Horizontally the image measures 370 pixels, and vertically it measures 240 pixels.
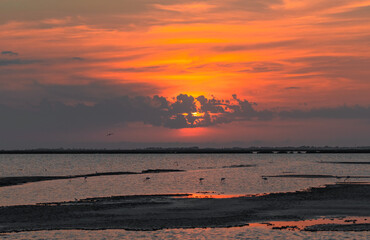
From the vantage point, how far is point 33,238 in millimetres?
30234

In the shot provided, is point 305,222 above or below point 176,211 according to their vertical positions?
below

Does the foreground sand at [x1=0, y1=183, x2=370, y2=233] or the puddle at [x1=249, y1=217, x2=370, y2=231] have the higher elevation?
the foreground sand at [x1=0, y1=183, x2=370, y2=233]

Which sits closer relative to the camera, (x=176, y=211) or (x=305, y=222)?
(x=305, y=222)

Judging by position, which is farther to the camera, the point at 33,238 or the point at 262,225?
the point at 262,225

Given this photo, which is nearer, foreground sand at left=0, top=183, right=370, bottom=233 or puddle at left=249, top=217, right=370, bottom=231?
puddle at left=249, top=217, right=370, bottom=231

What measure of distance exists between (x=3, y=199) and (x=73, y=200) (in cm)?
715

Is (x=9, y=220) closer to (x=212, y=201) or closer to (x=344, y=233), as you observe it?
(x=212, y=201)

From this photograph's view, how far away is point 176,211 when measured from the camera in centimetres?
4088

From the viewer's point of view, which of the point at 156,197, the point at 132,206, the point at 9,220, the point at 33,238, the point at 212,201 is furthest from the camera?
the point at 156,197

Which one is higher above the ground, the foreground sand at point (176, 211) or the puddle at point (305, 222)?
the foreground sand at point (176, 211)

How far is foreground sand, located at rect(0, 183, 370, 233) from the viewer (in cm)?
3484

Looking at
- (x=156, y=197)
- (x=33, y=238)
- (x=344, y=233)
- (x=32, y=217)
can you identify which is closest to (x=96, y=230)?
(x=33, y=238)

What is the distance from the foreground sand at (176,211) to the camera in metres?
34.8

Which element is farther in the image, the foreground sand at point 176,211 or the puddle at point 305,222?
the foreground sand at point 176,211
